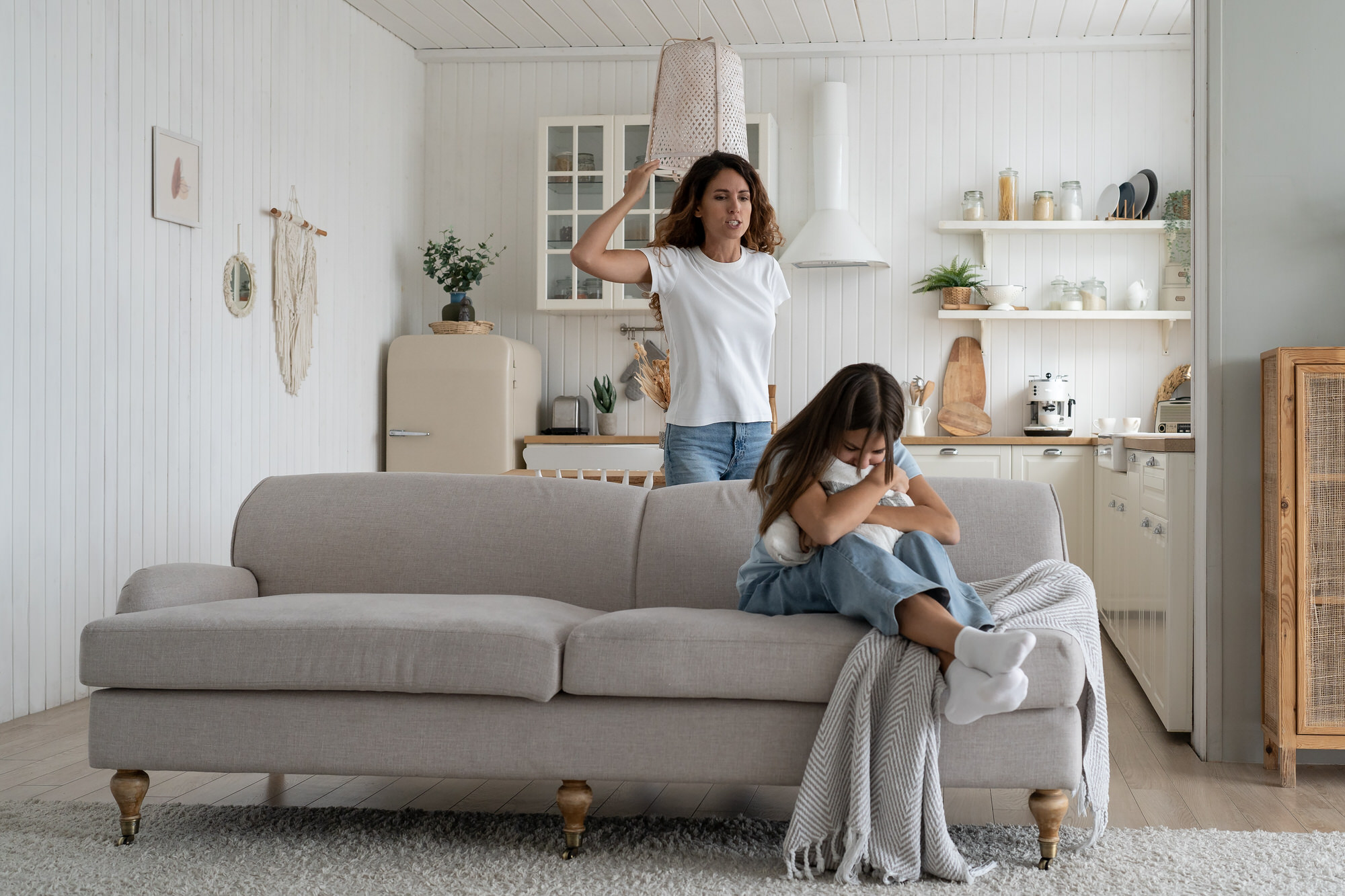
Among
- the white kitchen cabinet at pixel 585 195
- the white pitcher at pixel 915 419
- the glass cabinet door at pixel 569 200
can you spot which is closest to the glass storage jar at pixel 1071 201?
the white pitcher at pixel 915 419

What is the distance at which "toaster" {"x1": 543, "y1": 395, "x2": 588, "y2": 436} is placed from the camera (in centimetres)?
569

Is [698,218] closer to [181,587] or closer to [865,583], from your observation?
[865,583]

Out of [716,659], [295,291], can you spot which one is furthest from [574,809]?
[295,291]

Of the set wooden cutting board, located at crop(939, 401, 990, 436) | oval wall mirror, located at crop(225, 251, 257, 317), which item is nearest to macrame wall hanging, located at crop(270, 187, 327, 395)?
oval wall mirror, located at crop(225, 251, 257, 317)

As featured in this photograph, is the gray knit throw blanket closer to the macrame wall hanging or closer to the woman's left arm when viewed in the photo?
the woman's left arm

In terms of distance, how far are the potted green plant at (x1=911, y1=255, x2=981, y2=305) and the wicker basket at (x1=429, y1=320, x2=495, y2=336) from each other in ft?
7.10

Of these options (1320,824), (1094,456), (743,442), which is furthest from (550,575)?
(1094,456)

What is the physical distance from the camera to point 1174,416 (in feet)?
14.4

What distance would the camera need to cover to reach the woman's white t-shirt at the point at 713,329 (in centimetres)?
254

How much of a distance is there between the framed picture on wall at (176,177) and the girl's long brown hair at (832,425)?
2.64 m

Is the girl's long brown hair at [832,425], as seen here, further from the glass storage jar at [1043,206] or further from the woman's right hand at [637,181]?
the glass storage jar at [1043,206]

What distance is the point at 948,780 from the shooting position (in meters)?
→ 1.98

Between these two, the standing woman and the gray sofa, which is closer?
the gray sofa

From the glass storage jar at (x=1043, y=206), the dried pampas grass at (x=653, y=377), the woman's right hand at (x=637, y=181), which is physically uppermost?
the glass storage jar at (x=1043, y=206)
